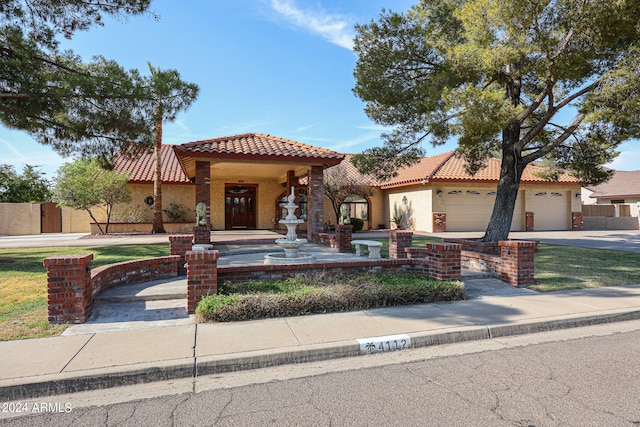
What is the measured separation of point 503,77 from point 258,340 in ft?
33.2

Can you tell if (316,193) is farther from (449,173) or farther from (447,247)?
(449,173)

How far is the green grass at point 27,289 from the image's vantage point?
5.03 meters

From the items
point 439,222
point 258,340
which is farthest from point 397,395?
point 439,222

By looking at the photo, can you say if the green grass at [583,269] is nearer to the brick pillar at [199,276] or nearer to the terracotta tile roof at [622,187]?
the brick pillar at [199,276]

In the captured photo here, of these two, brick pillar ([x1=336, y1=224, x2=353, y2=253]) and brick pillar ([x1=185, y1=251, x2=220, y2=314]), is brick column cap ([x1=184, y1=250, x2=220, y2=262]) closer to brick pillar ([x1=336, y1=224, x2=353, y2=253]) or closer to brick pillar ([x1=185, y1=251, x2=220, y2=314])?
brick pillar ([x1=185, y1=251, x2=220, y2=314])

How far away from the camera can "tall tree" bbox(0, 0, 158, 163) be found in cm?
936

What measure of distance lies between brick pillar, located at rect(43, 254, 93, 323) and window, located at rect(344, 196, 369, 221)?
1992cm

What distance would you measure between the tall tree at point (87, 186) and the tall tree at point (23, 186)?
11.9 metres

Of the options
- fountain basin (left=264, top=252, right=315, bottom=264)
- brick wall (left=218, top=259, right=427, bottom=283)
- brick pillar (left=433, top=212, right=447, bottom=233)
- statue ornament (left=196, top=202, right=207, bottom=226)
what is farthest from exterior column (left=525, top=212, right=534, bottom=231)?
statue ornament (left=196, top=202, right=207, bottom=226)

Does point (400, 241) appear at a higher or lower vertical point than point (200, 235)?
lower

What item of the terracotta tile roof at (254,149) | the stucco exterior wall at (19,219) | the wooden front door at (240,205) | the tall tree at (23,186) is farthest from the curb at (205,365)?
the tall tree at (23,186)

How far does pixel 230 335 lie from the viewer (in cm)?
489

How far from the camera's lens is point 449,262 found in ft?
24.0

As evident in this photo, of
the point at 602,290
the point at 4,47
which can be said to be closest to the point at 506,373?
the point at 602,290
